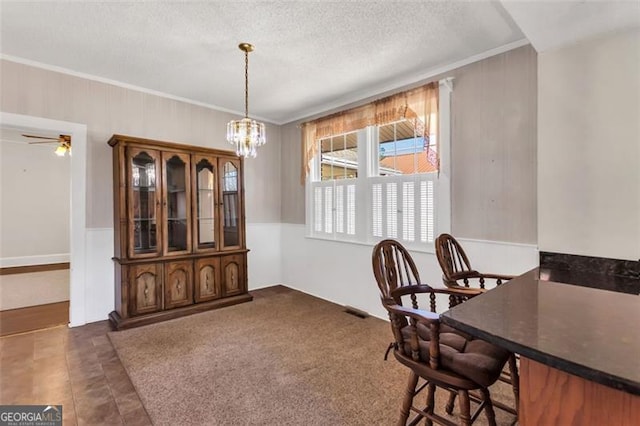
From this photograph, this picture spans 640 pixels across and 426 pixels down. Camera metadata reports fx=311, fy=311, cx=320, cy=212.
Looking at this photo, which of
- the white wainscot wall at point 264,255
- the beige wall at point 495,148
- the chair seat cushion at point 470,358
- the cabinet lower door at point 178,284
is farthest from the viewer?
the white wainscot wall at point 264,255

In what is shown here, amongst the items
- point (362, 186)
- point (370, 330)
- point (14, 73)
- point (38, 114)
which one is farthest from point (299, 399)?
point (14, 73)

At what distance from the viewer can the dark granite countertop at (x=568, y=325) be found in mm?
698

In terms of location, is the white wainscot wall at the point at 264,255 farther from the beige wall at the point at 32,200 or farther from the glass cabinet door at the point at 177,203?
the beige wall at the point at 32,200

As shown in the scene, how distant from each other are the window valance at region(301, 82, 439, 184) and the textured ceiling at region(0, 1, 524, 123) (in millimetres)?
210

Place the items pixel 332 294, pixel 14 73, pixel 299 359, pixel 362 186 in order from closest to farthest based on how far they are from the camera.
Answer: pixel 299 359, pixel 14 73, pixel 362 186, pixel 332 294

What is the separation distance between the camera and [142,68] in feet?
9.85

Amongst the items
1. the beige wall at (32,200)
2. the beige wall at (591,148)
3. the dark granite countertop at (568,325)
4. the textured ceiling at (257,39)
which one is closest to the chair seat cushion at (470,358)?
the dark granite countertop at (568,325)

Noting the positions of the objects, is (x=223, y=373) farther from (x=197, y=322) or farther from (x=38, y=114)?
(x=38, y=114)

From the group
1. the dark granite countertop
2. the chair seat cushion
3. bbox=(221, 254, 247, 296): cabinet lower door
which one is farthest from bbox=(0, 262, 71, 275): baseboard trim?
the dark granite countertop

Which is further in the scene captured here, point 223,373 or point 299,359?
point 299,359

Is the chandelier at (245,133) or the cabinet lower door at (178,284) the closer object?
the chandelier at (245,133)

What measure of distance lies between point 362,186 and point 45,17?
3043 millimetres

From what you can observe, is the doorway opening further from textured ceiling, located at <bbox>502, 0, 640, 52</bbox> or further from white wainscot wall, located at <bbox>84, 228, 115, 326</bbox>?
textured ceiling, located at <bbox>502, 0, 640, 52</bbox>

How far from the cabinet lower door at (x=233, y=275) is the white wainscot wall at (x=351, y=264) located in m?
0.88
